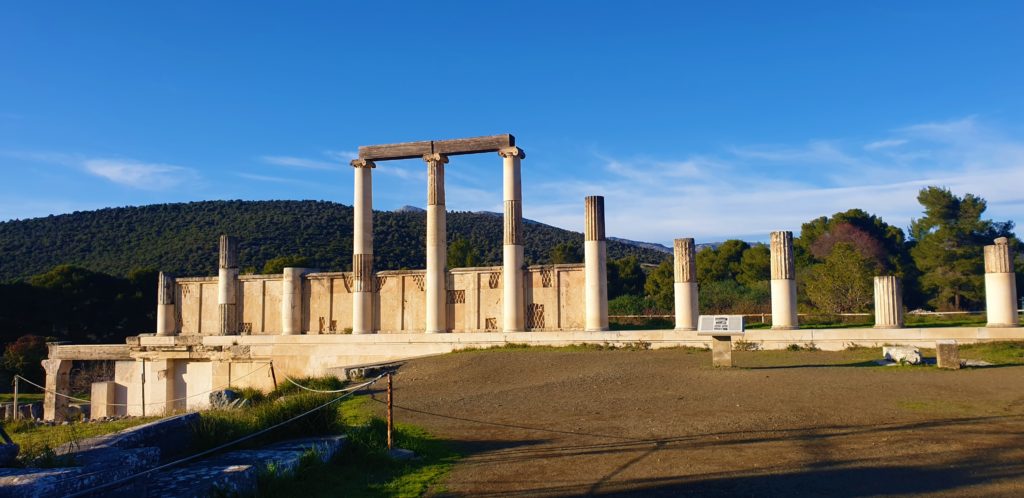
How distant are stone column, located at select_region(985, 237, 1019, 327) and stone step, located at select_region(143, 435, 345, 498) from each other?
2252 centimetres

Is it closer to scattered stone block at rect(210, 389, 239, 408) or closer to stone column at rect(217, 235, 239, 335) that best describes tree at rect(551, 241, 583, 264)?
stone column at rect(217, 235, 239, 335)

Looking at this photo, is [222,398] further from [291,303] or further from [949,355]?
[949,355]

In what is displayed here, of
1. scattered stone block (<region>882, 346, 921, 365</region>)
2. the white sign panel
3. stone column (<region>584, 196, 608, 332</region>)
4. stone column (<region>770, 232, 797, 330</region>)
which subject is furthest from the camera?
stone column (<region>584, 196, 608, 332</region>)

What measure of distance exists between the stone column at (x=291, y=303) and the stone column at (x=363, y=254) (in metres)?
2.62

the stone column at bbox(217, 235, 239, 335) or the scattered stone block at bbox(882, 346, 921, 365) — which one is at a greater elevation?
the stone column at bbox(217, 235, 239, 335)

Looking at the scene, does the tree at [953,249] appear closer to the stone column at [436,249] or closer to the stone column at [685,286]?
the stone column at [685,286]

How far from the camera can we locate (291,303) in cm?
3169

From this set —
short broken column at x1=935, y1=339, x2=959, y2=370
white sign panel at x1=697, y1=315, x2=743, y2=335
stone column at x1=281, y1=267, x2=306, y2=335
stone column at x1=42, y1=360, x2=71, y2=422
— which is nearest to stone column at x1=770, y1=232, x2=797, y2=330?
white sign panel at x1=697, y1=315, x2=743, y2=335

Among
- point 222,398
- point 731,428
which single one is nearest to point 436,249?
point 222,398

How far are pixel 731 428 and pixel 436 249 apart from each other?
62.1ft

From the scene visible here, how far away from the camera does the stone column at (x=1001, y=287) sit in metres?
24.3

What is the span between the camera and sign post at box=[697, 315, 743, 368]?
64.5ft

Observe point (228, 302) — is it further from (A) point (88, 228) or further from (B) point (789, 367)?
(A) point (88, 228)

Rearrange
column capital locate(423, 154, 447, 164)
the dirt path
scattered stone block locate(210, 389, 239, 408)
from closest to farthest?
the dirt path
scattered stone block locate(210, 389, 239, 408)
column capital locate(423, 154, 447, 164)
